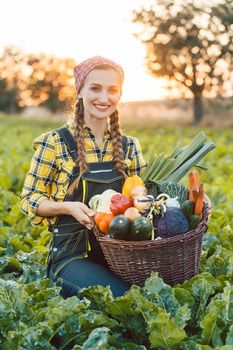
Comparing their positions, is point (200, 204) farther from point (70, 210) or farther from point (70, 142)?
point (70, 142)

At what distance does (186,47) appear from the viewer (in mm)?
44031

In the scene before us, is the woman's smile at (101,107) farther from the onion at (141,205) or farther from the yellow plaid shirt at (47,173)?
the onion at (141,205)

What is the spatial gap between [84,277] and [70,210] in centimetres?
38

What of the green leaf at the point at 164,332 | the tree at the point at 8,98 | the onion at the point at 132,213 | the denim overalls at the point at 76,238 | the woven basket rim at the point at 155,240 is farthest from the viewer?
the tree at the point at 8,98

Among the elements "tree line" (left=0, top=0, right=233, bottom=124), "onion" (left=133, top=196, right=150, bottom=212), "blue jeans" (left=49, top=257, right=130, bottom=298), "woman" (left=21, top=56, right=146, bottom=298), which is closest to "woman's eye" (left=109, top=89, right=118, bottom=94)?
"woman" (left=21, top=56, right=146, bottom=298)

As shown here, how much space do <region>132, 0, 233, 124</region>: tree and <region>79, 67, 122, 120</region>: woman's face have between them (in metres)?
39.1

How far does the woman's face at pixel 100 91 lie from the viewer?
3941 mm

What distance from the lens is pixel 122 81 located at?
407cm

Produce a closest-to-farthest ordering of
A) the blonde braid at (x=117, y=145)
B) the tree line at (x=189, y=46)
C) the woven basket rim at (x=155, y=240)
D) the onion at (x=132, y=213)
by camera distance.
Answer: the woven basket rim at (x=155, y=240), the onion at (x=132, y=213), the blonde braid at (x=117, y=145), the tree line at (x=189, y=46)

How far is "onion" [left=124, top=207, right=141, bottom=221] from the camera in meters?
3.48

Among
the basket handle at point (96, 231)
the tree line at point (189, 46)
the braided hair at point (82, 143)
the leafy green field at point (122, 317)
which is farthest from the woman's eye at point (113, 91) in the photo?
the tree line at point (189, 46)

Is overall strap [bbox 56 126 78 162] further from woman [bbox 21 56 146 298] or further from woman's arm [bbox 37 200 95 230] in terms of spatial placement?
woman's arm [bbox 37 200 95 230]

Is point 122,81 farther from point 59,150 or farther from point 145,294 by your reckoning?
point 145,294

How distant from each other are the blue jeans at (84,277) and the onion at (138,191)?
0.45 m
